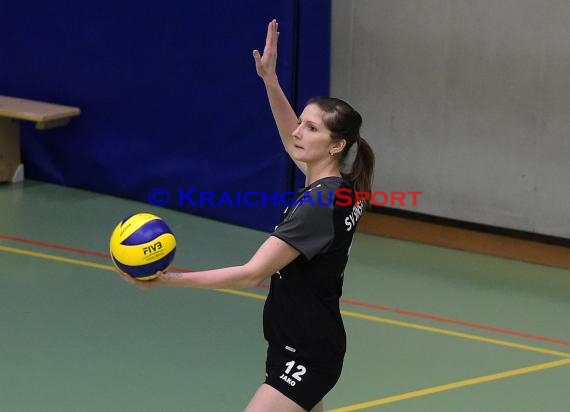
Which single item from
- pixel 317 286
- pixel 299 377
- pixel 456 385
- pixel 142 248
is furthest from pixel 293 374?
pixel 456 385

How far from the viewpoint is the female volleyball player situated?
451 cm

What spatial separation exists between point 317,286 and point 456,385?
260cm

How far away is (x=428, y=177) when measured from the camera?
1013 centimetres

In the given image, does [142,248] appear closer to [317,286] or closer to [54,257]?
[317,286]

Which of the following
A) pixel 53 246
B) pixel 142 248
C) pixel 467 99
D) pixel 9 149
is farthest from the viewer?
pixel 9 149

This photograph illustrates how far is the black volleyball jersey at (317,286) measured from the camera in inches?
178

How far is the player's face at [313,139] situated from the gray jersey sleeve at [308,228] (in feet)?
0.76

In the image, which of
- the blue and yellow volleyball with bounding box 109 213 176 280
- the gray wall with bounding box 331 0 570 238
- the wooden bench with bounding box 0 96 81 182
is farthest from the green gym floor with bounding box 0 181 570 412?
the blue and yellow volleyball with bounding box 109 213 176 280

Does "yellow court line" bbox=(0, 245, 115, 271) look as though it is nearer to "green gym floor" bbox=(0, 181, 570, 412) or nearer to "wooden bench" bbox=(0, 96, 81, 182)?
"green gym floor" bbox=(0, 181, 570, 412)

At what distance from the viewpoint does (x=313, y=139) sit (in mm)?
4617

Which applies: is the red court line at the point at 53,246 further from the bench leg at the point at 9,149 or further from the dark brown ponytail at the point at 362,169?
the dark brown ponytail at the point at 362,169

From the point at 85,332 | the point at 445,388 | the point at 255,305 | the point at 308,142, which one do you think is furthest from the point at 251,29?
the point at 308,142

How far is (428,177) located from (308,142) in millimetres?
5630

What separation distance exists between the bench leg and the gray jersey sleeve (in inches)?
279
